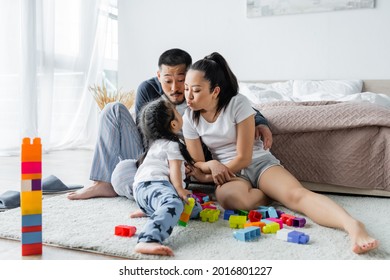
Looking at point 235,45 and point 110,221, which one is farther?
point 235,45

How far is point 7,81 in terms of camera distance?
3.73m

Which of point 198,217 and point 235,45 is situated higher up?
point 235,45

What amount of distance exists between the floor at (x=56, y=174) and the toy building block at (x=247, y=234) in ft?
1.33

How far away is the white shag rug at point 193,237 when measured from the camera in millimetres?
1295

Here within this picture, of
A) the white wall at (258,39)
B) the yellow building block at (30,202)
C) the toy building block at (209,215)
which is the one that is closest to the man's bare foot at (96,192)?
the toy building block at (209,215)

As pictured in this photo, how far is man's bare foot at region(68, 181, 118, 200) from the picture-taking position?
2051 mm

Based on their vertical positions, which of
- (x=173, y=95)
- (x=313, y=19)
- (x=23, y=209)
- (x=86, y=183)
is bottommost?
(x=86, y=183)

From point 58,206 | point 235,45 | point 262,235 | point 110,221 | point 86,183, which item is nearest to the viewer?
point 262,235

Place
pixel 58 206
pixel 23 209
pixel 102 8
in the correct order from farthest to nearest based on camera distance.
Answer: pixel 102 8 → pixel 58 206 → pixel 23 209

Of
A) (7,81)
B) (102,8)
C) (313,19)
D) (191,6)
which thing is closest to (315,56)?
(313,19)

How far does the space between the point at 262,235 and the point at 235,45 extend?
3.12m

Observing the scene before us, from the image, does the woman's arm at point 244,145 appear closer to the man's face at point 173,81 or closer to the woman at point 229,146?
the woman at point 229,146

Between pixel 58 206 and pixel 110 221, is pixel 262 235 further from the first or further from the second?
pixel 58 206

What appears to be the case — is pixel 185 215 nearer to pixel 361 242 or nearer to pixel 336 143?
pixel 361 242
